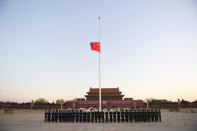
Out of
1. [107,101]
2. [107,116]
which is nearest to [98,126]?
[107,116]

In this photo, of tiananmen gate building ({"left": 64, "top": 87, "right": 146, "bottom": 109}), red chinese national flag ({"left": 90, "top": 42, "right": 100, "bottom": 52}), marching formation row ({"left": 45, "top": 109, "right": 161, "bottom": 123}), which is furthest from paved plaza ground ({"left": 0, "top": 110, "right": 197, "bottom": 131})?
tiananmen gate building ({"left": 64, "top": 87, "right": 146, "bottom": 109})

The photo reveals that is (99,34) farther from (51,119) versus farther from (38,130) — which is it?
(38,130)

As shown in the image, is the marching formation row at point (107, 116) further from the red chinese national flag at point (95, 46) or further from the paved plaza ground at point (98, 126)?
the red chinese national flag at point (95, 46)

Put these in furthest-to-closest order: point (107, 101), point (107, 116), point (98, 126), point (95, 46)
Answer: point (107, 101) → point (95, 46) → point (107, 116) → point (98, 126)

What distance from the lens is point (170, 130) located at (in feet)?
25.3

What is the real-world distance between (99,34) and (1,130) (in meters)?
10.8

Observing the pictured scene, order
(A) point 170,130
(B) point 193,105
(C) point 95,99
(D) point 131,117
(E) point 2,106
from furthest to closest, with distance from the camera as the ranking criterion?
→ (C) point 95,99, (B) point 193,105, (E) point 2,106, (D) point 131,117, (A) point 170,130

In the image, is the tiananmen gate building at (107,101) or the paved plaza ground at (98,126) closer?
the paved plaza ground at (98,126)

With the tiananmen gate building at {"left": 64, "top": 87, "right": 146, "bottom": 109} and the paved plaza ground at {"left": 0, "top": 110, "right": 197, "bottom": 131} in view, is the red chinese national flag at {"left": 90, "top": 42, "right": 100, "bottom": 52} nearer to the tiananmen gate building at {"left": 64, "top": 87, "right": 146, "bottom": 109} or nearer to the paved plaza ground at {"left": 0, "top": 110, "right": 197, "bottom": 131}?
the paved plaza ground at {"left": 0, "top": 110, "right": 197, "bottom": 131}

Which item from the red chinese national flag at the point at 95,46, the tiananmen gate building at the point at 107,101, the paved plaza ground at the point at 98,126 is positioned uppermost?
the red chinese national flag at the point at 95,46

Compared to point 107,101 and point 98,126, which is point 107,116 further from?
point 107,101

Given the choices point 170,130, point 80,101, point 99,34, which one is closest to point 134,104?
point 80,101

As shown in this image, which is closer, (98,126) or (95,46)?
(98,126)

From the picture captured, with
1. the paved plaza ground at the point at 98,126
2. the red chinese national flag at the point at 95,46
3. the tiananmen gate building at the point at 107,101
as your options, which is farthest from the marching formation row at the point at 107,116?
the tiananmen gate building at the point at 107,101
